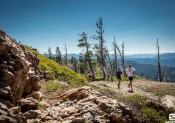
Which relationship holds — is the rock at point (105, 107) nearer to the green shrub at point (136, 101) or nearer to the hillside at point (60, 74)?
the green shrub at point (136, 101)

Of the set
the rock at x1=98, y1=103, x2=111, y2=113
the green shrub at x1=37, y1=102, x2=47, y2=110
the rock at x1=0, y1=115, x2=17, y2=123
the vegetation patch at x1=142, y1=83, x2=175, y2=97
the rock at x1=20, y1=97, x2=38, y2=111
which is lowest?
the vegetation patch at x1=142, y1=83, x2=175, y2=97

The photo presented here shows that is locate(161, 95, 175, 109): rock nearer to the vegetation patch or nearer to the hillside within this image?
the vegetation patch

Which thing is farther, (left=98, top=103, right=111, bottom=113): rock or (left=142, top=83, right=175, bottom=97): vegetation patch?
(left=142, top=83, right=175, bottom=97): vegetation patch

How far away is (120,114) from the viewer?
36.7 ft

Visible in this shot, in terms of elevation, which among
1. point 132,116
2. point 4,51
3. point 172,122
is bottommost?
point 172,122

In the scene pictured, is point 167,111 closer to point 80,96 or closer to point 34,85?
point 80,96

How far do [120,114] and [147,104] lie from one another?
469cm

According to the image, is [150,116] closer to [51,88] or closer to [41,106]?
[41,106]

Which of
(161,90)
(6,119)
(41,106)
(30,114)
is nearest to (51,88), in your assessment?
(41,106)

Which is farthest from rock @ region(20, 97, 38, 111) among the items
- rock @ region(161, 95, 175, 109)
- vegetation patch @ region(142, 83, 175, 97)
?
vegetation patch @ region(142, 83, 175, 97)

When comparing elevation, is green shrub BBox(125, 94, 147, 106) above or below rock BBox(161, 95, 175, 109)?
above

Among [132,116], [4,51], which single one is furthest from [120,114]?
[4,51]

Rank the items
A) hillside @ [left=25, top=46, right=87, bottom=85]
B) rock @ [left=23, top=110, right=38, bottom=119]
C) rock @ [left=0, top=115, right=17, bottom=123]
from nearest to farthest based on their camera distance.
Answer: rock @ [left=0, top=115, right=17, bottom=123]
rock @ [left=23, top=110, right=38, bottom=119]
hillside @ [left=25, top=46, right=87, bottom=85]

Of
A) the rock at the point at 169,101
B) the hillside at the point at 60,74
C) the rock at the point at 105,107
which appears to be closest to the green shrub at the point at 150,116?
the rock at the point at 169,101
